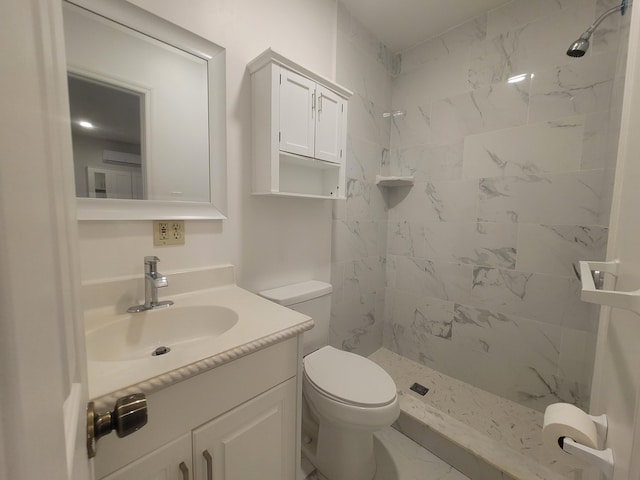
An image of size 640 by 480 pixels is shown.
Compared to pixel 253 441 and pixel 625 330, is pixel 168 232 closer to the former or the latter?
pixel 253 441

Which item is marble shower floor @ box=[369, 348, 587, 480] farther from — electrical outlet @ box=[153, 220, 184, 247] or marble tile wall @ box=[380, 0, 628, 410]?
electrical outlet @ box=[153, 220, 184, 247]

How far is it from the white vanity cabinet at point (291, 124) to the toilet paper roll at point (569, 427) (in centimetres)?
111

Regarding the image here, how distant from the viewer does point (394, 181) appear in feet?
6.52

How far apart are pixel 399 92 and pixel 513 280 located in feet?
5.12

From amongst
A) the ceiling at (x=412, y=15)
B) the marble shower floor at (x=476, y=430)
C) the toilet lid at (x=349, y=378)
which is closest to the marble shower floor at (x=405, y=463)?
the marble shower floor at (x=476, y=430)

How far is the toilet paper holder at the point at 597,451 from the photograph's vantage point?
0.42 m

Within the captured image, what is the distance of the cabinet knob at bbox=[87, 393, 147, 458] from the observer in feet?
1.19

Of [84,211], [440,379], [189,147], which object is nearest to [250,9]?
[189,147]

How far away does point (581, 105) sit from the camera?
1.39 m

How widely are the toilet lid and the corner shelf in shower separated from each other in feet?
4.08

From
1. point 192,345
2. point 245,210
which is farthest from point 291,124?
point 192,345

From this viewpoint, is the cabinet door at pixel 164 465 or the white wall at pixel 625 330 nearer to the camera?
the white wall at pixel 625 330

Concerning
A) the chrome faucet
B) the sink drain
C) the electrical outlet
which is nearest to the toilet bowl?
the sink drain

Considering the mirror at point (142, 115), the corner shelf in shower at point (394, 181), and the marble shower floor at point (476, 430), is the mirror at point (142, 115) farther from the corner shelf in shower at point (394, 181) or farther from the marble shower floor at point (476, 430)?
the marble shower floor at point (476, 430)
